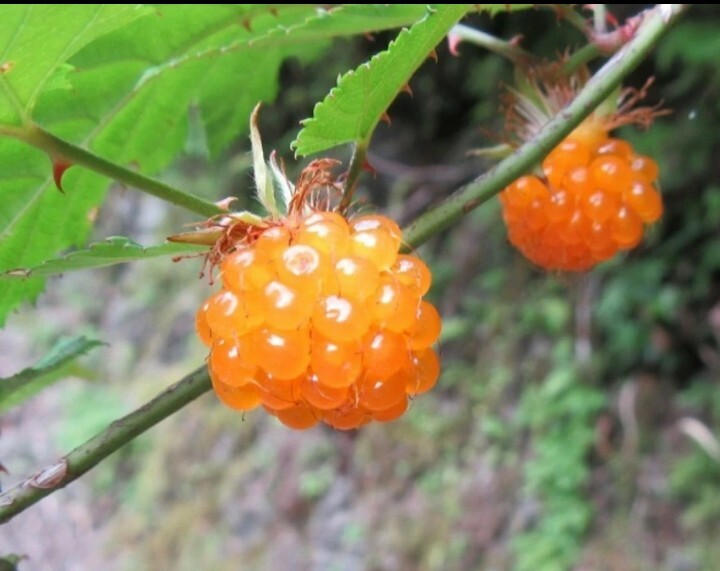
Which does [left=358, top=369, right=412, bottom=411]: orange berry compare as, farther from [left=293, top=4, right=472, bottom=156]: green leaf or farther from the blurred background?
the blurred background

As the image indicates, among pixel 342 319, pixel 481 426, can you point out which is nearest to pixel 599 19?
pixel 342 319

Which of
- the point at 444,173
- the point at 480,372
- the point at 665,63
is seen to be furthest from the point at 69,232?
the point at 444,173

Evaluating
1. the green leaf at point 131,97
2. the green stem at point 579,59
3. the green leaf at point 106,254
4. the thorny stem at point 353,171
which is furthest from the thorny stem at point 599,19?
the green leaf at point 106,254

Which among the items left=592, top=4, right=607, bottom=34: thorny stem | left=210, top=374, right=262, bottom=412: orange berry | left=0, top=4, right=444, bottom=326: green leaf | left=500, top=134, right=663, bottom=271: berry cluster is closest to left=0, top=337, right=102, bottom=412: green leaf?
left=0, top=4, right=444, bottom=326: green leaf

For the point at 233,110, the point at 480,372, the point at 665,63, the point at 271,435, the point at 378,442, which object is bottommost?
the point at 271,435

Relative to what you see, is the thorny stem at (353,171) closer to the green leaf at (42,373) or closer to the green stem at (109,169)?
the green stem at (109,169)

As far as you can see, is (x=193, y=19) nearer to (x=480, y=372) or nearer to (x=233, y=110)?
(x=233, y=110)

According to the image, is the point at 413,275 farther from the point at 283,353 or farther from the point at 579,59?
the point at 579,59
